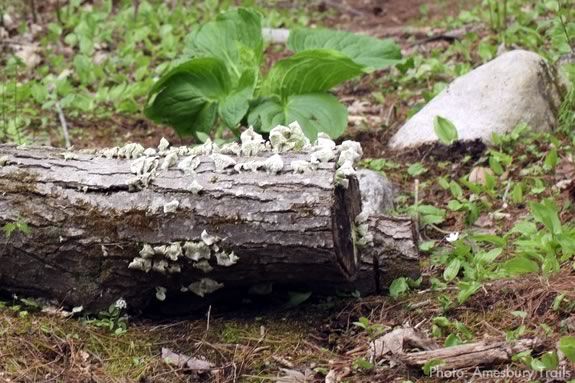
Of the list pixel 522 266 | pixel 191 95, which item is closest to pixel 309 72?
pixel 191 95

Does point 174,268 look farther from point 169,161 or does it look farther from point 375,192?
point 375,192

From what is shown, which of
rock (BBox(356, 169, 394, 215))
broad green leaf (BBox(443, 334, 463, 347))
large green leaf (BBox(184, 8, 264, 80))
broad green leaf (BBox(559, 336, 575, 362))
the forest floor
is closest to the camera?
broad green leaf (BBox(559, 336, 575, 362))

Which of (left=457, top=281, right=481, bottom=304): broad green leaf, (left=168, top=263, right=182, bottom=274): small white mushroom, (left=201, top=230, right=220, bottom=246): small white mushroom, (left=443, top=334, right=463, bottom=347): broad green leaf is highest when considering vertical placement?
(left=201, top=230, right=220, bottom=246): small white mushroom

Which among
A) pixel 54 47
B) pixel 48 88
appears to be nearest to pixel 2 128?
pixel 48 88

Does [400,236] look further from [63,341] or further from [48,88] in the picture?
[48,88]

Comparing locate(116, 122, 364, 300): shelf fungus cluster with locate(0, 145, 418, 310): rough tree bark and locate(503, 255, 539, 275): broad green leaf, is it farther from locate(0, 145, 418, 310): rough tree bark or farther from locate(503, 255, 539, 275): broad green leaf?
locate(503, 255, 539, 275): broad green leaf

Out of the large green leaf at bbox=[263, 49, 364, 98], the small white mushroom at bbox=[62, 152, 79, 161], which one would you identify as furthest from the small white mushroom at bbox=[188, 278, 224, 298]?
the large green leaf at bbox=[263, 49, 364, 98]
